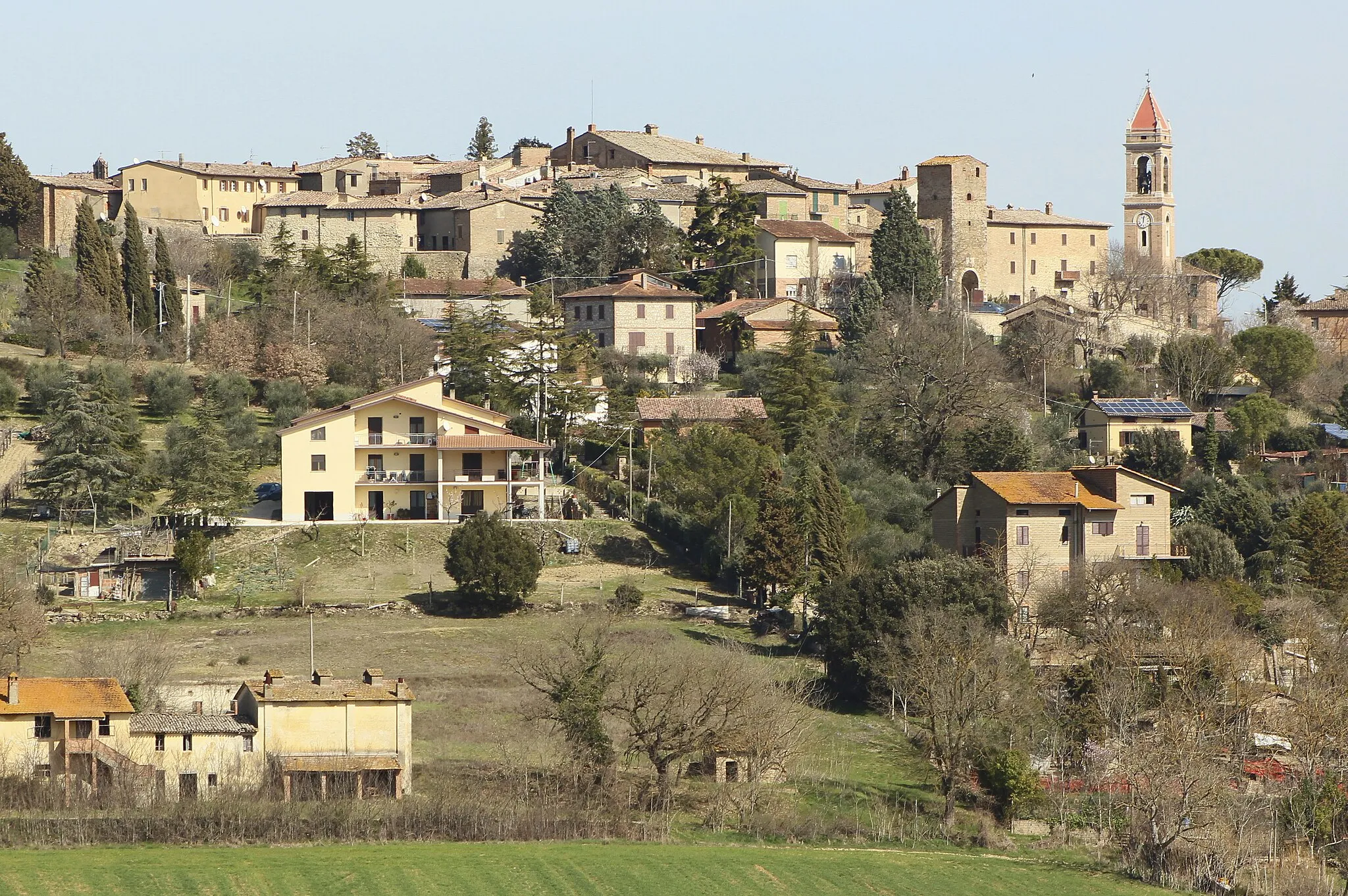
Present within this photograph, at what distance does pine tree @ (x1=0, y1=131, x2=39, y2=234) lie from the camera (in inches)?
3570

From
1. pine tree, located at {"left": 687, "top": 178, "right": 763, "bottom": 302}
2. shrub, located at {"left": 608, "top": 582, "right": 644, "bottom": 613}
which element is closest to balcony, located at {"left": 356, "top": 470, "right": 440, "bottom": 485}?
shrub, located at {"left": 608, "top": 582, "right": 644, "bottom": 613}

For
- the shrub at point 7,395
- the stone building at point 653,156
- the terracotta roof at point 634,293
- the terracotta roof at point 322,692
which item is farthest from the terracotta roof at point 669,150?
the terracotta roof at point 322,692

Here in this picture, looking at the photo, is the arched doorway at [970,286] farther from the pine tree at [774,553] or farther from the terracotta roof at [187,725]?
the terracotta roof at [187,725]

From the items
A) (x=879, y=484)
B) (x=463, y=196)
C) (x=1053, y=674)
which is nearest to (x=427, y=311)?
(x=463, y=196)

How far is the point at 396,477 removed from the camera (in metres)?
60.0

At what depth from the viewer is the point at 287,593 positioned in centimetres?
5209

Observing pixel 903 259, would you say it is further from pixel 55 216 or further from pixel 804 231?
pixel 55 216

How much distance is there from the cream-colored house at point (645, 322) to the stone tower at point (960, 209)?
17.6 m

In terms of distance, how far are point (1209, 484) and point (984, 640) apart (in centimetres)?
2056

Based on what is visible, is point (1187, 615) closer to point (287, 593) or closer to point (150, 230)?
point (287, 593)

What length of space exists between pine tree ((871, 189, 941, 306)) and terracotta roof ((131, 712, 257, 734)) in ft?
154

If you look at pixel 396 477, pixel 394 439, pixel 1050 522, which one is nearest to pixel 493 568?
pixel 396 477

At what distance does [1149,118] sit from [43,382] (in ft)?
194

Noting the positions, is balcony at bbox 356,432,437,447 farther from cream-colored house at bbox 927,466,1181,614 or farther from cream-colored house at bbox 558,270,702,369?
cream-colored house at bbox 558,270,702,369
